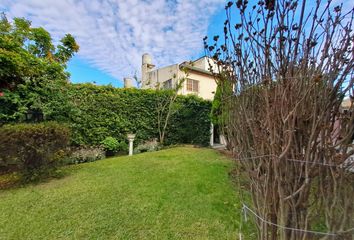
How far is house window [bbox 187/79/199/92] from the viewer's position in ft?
51.3

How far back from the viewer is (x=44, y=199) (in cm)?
392

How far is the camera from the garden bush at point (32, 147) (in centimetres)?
446

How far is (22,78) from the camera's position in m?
6.18

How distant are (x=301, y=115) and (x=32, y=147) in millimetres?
5473

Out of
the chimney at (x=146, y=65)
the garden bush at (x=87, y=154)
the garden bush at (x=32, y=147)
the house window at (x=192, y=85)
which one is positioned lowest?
the garden bush at (x=87, y=154)

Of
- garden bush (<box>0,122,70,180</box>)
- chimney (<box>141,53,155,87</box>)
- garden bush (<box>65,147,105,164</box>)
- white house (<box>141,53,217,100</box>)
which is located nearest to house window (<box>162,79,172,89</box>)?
white house (<box>141,53,217,100</box>)

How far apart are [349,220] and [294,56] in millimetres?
1432

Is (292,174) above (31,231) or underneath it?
above

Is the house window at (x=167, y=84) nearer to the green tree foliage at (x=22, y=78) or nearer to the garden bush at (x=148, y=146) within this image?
the garden bush at (x=148, y=146)

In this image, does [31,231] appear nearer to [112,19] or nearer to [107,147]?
[107,147]

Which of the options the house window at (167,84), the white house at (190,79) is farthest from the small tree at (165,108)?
the house window at (167,84)

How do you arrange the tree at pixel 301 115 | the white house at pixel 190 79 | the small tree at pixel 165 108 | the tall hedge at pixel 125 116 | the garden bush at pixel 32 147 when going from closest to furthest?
1. the tree at pixel 301 115
2. the garden bush at pixel 32 147
3. the tall hedge at pixel 125 116
4. the small tree at pixel 165 108
5. the white house at pixel 190 79

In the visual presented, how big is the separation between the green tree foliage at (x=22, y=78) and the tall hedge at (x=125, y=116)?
684 millimetres

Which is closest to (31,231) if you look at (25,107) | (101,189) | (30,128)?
(101,189)
